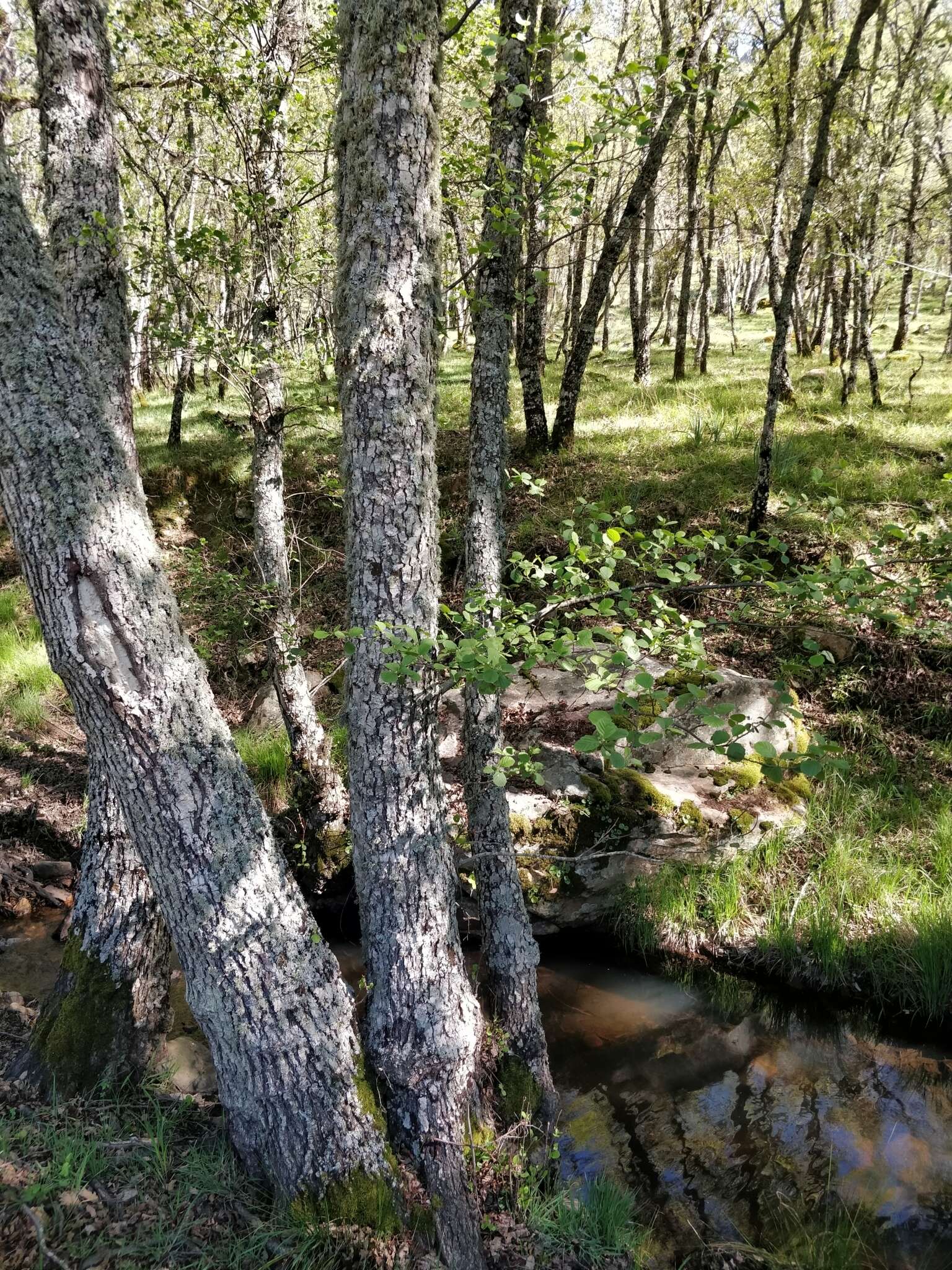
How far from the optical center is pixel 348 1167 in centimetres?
301

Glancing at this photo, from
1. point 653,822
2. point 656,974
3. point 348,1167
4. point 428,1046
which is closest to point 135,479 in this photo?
point 428,1046

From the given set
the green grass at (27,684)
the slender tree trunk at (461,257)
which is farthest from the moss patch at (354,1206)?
the green grass at (27,684)

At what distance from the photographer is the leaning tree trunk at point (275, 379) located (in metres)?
5.33

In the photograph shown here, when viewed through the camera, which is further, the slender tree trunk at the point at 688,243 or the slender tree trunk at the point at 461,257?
the slender tree trunk at the point at 688,243

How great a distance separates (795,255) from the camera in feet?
24.8

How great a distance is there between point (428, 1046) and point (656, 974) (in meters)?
2.98

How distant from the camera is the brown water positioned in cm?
401

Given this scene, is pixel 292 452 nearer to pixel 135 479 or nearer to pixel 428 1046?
pixel 135 479

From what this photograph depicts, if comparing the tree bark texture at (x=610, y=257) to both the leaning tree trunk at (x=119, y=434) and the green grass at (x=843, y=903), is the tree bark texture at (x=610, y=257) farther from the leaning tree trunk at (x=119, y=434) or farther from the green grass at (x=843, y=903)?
the green grass at (x=843, y=903)

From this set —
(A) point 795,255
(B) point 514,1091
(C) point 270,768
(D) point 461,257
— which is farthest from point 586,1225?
(A) point 795,255

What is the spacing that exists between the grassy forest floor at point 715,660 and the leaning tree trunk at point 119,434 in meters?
0.37

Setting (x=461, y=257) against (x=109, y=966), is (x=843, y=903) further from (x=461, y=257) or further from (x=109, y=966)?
(x=461, y=257)

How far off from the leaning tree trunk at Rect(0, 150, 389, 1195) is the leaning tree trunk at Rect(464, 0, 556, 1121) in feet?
3.36

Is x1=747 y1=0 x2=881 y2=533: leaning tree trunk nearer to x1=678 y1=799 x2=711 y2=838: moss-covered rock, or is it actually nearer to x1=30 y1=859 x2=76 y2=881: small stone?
x1=678 y1=799 x2=711 y2=838: moss-covered rock
